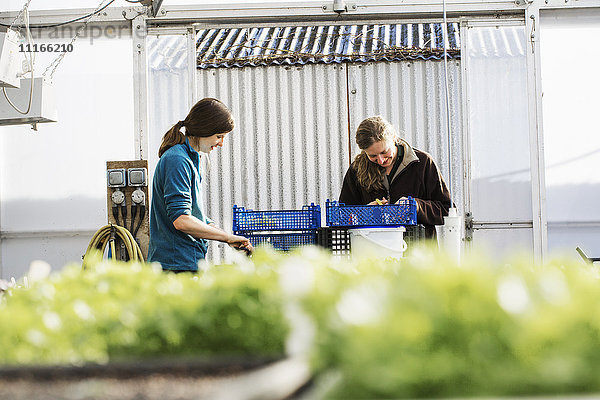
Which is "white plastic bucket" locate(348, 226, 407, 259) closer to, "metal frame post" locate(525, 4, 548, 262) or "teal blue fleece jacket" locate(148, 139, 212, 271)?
"teal blue fleece jacket" locate(148, 139, 212, 271)

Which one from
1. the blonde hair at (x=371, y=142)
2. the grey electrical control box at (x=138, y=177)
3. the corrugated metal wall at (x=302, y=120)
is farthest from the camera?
the corrugated metal wall at (x=302, y=120)

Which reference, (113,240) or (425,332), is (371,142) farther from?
(425,332)

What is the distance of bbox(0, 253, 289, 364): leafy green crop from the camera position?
0.76m

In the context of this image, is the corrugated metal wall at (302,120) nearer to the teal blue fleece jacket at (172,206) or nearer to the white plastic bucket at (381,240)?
the white plastic bucket at (381,240)

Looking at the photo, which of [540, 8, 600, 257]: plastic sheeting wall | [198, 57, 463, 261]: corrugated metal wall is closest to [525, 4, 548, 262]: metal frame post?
[540, 8, 600, 257]: plastic sheeting wall

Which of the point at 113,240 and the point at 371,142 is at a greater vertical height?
the point at 371,142

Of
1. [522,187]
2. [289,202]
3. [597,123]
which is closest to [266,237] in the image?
[289,202]

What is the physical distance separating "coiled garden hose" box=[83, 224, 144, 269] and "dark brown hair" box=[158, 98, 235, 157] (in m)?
1.64

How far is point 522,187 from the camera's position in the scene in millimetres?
4969

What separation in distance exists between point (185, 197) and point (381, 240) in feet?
3.01

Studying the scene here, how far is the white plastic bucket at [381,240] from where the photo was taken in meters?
3.18

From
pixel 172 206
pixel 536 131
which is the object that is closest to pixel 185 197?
pixel 172 206

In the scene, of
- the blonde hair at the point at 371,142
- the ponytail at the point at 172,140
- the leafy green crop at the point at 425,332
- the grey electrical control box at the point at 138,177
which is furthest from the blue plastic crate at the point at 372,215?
the leafy green crop at the point at 425,332

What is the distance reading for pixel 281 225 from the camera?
11.1ft
